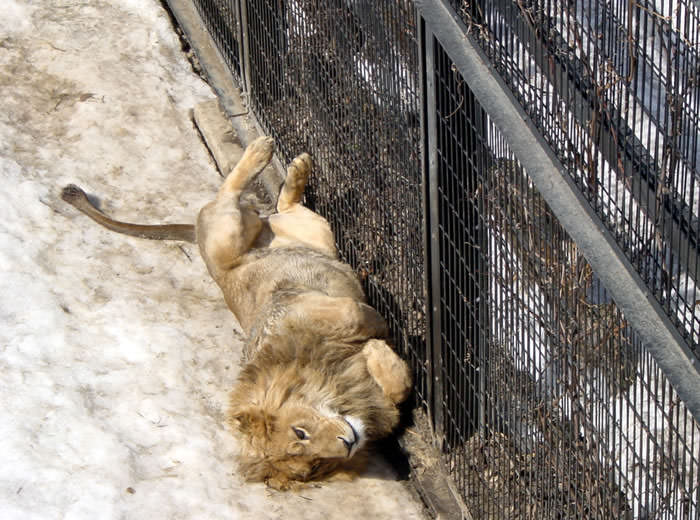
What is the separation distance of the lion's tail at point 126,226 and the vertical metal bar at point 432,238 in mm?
2046

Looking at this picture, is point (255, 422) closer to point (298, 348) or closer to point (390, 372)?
point (298, 348)

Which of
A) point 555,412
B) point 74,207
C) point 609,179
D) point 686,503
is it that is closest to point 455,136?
point 609,179

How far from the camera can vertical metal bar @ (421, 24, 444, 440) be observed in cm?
433

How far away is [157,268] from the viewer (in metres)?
6.35

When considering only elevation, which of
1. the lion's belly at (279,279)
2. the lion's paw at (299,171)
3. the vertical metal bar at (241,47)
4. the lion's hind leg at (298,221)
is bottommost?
the lion's belly at (279,279)

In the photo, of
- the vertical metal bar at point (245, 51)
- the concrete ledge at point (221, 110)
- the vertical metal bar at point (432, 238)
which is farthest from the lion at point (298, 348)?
the vertical metal bar at point (245, 51)

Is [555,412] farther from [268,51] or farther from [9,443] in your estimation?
[268,51]

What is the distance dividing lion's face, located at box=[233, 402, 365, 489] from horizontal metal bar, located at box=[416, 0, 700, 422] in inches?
75.4

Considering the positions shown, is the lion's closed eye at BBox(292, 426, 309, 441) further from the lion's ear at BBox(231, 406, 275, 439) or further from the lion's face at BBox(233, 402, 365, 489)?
the lion's ear at BBox(231, 406, 275, 439)

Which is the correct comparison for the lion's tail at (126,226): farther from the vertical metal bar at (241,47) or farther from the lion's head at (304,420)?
the lion's head at (304,420)

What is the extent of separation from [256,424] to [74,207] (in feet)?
7.46

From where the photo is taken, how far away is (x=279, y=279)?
5832 mm

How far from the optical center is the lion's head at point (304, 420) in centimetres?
503

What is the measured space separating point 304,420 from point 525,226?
5.53 feet
